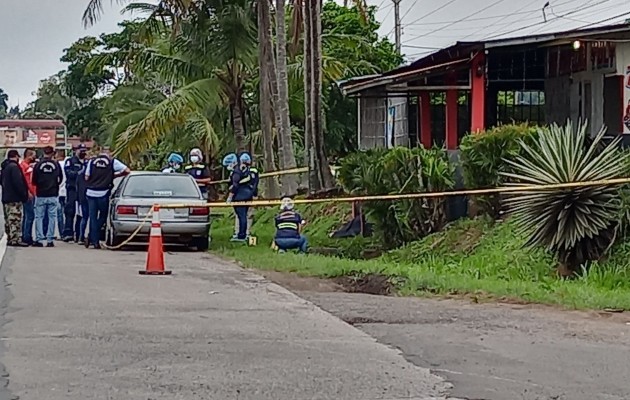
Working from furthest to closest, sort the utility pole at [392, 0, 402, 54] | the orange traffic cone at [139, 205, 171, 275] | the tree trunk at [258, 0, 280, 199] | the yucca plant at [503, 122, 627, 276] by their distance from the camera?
the utility pole at [392, 0, 402, 54], the tree trunk at [258, 0, 280, 199], the orange traffic cone at [139, 205, 171, 275], the yucca plant at [503, 122, 627, 276]

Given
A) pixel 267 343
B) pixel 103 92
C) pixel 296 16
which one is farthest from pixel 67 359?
pixel 103 92

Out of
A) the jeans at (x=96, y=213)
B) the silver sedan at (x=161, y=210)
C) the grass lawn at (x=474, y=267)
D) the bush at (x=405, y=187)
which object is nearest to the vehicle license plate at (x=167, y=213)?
the silver sedan at (x=161, y=210)

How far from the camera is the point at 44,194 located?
62.3ft

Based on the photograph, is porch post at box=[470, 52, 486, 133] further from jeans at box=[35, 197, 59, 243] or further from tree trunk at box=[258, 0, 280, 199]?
jeans at box=[35, 197, 59, 243]

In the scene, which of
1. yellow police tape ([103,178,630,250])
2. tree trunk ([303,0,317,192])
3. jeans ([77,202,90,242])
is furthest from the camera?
tree trunk ([303,0,317,192])

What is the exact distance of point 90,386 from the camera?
7.43 m

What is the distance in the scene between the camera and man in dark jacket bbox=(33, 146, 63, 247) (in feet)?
62.1

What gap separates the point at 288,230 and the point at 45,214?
14.5ft

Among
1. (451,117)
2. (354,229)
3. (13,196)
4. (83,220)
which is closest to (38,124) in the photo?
(451,117)

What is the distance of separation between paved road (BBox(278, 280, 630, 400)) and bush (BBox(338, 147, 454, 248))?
6421 millimetres

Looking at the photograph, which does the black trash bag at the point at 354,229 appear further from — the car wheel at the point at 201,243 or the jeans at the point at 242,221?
the car wheel at the point at 201,243

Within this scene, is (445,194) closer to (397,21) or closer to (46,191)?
(46,191)

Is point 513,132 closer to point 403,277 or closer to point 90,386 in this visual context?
point 403,277

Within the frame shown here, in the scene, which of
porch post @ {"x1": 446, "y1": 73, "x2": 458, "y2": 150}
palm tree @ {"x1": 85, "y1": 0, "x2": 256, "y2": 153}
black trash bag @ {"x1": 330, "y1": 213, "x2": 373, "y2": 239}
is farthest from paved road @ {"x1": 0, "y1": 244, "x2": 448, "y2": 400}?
palm tree @ {"x1": 85, "y1": 0, "x2": 256, "y2": 153}
